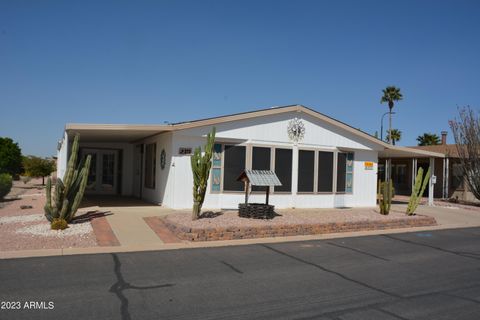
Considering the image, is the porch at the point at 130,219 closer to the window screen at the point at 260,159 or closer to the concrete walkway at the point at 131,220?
the concrete walkway at the point at 131,220

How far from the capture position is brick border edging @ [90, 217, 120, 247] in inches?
355

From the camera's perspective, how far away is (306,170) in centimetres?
1669

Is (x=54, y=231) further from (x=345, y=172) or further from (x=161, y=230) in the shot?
(x=345, y=172)

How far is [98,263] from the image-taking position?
7.32 metres

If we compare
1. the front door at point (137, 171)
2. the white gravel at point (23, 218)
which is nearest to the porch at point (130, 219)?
the white gravel at point (23, 218)

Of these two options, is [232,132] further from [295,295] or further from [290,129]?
[295,295]

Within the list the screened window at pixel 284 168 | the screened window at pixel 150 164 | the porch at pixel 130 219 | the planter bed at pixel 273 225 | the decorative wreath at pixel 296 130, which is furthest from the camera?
the screened window at pixel 150 164

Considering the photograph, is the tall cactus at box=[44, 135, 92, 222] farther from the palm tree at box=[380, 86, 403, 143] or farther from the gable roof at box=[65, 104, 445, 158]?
the palm tree at box=[380, 86, 403, 143]

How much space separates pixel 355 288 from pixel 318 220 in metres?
5.91

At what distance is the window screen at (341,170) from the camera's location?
17.6 metres

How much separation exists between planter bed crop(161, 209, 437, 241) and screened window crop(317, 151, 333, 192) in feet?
9.94

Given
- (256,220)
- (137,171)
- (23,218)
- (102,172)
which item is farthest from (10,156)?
(256,220)

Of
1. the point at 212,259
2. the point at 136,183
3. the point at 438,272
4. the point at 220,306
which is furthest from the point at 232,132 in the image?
the point at 220,306

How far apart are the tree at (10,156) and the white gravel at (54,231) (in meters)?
28.1
